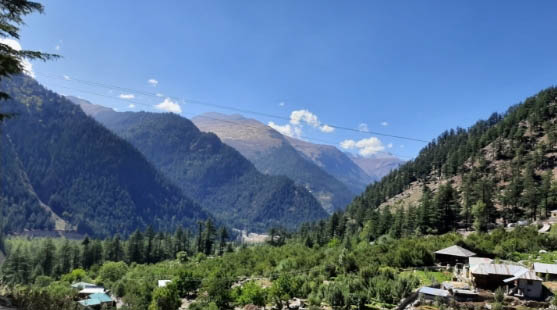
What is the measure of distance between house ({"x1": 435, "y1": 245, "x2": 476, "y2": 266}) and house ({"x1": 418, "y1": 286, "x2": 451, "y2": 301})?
57.8 ft

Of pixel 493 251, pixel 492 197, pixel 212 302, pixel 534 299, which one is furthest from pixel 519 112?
pixel 212 302

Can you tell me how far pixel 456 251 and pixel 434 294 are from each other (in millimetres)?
19712

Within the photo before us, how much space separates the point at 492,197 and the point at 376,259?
56092mm

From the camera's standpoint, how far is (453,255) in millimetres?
46250

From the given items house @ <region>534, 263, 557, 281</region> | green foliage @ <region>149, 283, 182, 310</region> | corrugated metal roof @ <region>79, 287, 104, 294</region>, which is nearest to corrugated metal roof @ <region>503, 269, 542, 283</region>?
house @ <region>534, 263, 557, 281</region>

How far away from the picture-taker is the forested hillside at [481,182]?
263 feet

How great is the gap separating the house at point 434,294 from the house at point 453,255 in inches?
693

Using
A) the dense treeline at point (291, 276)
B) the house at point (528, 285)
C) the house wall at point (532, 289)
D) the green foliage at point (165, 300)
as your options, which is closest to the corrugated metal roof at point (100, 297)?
the dense treeline at point (291, 276)

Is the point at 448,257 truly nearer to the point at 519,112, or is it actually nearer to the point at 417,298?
the point at 417,298

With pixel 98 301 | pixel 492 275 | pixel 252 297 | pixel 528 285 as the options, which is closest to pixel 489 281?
pixel 492 275

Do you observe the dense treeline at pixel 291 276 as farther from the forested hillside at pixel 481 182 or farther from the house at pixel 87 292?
the forested hillside at pixel 481 182

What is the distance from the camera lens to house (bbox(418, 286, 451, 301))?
2916 cm

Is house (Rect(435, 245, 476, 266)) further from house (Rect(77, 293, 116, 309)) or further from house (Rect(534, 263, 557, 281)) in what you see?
house (Rect(77, 293, 116, 309))

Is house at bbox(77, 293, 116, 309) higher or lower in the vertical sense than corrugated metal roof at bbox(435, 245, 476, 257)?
lower
